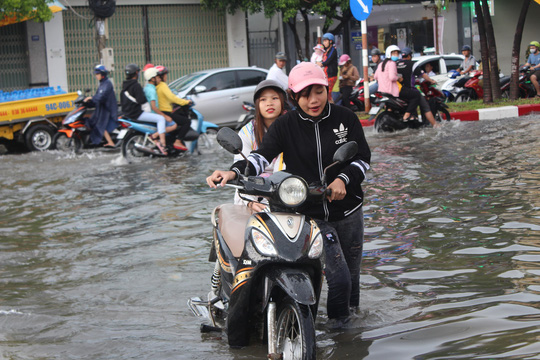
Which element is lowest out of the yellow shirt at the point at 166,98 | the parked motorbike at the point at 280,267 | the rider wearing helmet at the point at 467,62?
the parked motorbike at the point at 280,267

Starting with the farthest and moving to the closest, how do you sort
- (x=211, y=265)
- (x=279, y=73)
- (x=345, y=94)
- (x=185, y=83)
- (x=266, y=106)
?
(x=345, y=94)
(x=185, y=83)
(x=279, y=73)
(x=211, y=265)
(x=266, y=106)

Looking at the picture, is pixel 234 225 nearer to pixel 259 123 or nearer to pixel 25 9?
pixel 259 123

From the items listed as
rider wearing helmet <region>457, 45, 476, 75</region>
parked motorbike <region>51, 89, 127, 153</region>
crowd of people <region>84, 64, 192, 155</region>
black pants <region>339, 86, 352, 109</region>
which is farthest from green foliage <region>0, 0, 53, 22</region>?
rider wearing helmet <region>457, 45, 476, 75</region>

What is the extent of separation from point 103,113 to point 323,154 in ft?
39.7

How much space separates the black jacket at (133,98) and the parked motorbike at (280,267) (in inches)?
399

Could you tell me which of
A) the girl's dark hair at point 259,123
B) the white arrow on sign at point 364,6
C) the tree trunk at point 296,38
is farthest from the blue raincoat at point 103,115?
the tree trunk at point 296,38

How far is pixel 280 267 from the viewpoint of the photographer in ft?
13.1

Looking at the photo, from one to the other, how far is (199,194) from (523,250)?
16.5 ft

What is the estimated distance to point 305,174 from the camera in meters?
4.55

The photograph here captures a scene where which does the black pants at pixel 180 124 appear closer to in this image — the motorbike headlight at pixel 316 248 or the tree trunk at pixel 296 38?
the motorbike headlight at pixel 316 248

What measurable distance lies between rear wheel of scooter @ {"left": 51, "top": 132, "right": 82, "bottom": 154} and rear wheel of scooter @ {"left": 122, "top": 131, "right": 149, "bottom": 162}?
6.76 feet

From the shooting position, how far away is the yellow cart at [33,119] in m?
16.7

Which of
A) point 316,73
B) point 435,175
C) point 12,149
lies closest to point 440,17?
point 12,149

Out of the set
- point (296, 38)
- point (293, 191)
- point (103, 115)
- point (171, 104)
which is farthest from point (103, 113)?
point (296, 38)
